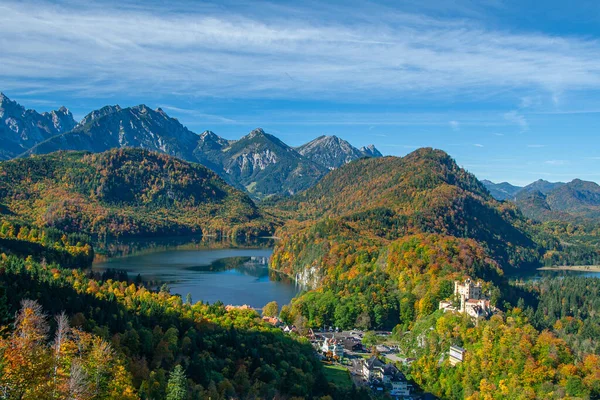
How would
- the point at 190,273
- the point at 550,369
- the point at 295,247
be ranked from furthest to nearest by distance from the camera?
the point at 295,247
the point at 190,273
the point at 550,369

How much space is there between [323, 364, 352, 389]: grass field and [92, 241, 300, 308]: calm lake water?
38.4 m

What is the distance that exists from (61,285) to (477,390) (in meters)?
45.2

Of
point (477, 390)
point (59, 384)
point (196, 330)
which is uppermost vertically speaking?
point (59, 384)

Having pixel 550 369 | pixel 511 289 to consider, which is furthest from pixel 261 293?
pixel 550 369

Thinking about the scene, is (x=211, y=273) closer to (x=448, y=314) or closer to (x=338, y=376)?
(x=448, y=314)

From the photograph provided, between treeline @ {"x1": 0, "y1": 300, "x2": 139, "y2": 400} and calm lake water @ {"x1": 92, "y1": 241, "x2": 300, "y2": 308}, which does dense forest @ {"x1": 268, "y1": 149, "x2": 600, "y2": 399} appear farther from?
treeline @ {"x1": 0, "y1": 300, "x2": 139, "y2": 400}

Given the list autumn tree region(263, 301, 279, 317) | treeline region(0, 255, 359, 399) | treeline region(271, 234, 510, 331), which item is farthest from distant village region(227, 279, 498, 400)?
autumn tree region(263, 301, 279, 317)

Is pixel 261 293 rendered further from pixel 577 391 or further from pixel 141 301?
pixel 577 391

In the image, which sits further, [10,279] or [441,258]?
[441,258]

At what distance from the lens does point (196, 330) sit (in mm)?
58125

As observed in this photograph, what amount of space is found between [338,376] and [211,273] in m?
85.1

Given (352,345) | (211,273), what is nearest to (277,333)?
(352,345)

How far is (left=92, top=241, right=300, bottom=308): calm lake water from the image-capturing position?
113 meters

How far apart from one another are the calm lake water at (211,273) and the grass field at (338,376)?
38398mm
